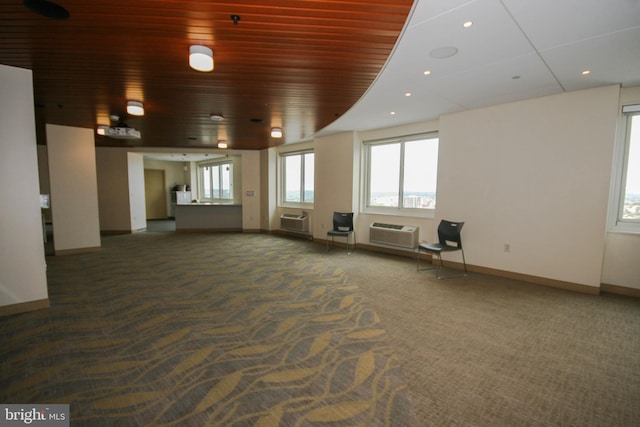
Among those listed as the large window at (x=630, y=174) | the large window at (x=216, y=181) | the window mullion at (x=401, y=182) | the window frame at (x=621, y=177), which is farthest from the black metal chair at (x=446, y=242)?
the large window at (x=216, y=181)

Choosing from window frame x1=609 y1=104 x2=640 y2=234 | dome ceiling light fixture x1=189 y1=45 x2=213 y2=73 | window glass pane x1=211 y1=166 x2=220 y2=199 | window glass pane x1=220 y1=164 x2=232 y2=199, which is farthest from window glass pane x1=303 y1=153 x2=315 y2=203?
window frame x1=609 y1=104 x2=640 y2=234

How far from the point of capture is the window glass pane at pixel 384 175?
659 cm

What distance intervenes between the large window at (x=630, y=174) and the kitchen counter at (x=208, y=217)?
9054 mm

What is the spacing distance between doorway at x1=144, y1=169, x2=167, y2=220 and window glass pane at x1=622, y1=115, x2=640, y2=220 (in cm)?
1463

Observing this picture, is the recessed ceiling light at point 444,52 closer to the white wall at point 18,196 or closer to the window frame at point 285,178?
the white wall at point 18,196

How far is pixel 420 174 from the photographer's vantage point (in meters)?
6.18

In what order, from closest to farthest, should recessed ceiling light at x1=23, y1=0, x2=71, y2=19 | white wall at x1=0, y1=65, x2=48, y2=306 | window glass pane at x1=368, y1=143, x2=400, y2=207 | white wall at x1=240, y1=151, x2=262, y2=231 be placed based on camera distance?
recessed ceiling light at x1=23, y1=0, x2=71, y2=19, white wall at x1=0, y1=65, x2=48, y2=306, window glass pane at x1=368, y1=143, x2=400, y2=207, white wall at x1=240, y1=151, x2=262, y2=231

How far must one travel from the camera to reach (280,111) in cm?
489

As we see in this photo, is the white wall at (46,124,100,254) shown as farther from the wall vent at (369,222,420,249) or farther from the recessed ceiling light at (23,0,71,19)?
the wall vent at (369,222,420,249)

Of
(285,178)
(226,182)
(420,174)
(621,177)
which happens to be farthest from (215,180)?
(621,177)

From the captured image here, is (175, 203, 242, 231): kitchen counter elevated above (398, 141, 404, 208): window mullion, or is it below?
below

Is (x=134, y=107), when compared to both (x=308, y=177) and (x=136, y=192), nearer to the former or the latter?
(x=308, y=177)

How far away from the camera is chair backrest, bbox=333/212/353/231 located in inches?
268

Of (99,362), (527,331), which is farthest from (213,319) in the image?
(527,331)
